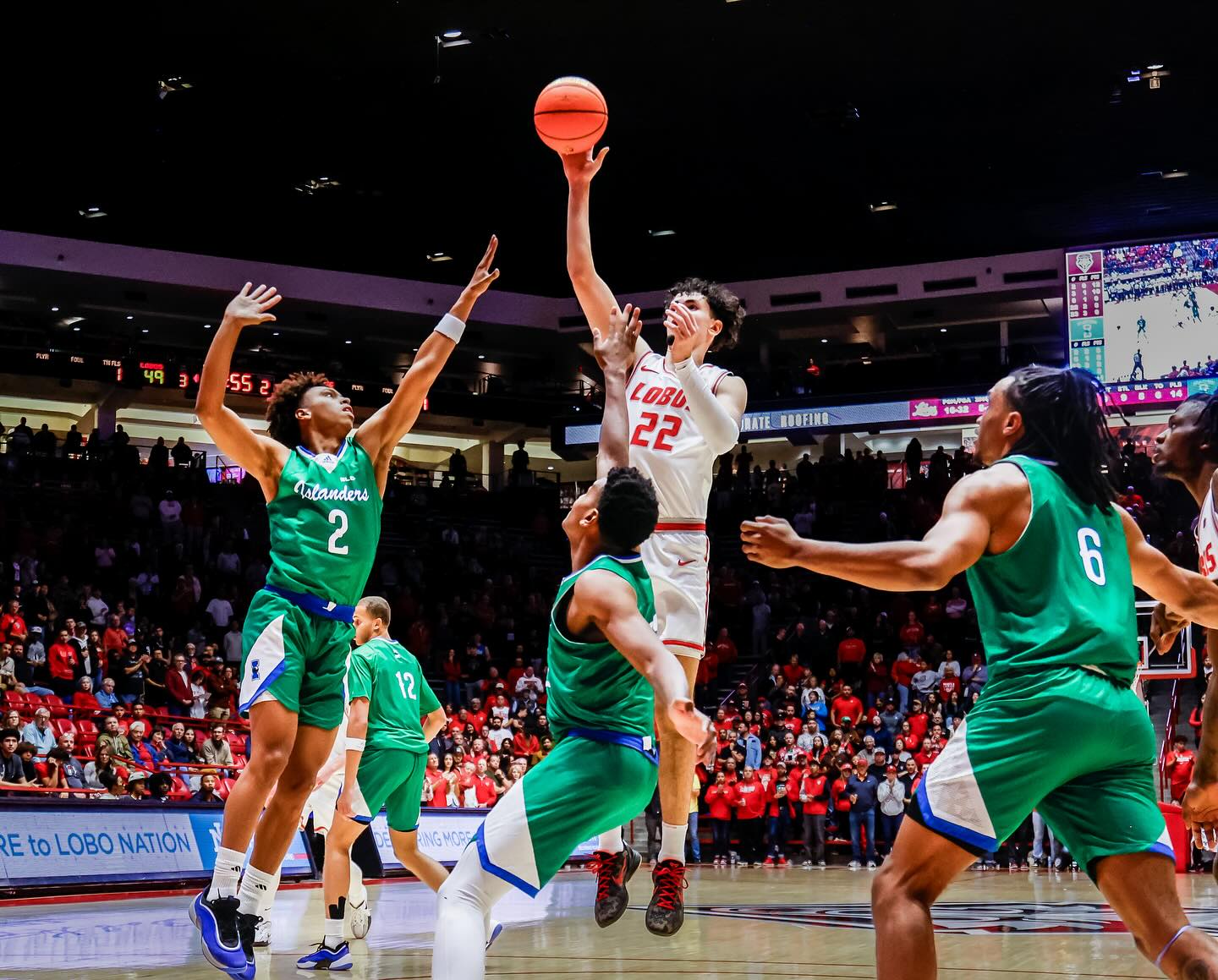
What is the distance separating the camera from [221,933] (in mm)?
5285

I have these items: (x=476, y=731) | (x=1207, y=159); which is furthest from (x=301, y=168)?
(x=1207, y=159)

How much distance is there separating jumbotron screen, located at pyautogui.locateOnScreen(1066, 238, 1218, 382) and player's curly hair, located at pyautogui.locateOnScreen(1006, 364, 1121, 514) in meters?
21.5

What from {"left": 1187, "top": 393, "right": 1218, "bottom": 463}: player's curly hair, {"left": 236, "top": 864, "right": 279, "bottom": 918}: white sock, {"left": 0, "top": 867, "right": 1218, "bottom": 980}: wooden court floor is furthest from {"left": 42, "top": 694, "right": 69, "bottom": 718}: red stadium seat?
{"left": 1187, "top": 393, "right": 1218, "bottom": 463}: player's curly hair

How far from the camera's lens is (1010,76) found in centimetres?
2077

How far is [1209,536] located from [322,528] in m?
3.49

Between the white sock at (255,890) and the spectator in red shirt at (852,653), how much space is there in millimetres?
17087

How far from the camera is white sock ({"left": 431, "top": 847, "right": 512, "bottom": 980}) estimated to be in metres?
4.03

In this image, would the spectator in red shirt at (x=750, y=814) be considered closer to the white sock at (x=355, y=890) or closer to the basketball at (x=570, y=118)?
the white sock at (x=355, y=890)

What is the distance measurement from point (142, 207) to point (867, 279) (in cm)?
1538

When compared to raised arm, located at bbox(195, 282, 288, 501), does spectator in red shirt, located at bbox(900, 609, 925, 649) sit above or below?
below

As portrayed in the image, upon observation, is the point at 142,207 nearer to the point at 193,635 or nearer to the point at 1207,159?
the point at 193,635

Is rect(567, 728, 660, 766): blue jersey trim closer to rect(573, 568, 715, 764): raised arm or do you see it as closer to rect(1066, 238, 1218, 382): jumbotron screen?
rect(573, 568, 715, 764): raised arm

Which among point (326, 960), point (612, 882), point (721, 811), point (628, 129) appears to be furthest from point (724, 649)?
point (612, 882)

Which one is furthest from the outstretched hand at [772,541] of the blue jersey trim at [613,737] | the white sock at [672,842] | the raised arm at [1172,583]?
the white sock at [672,842]
